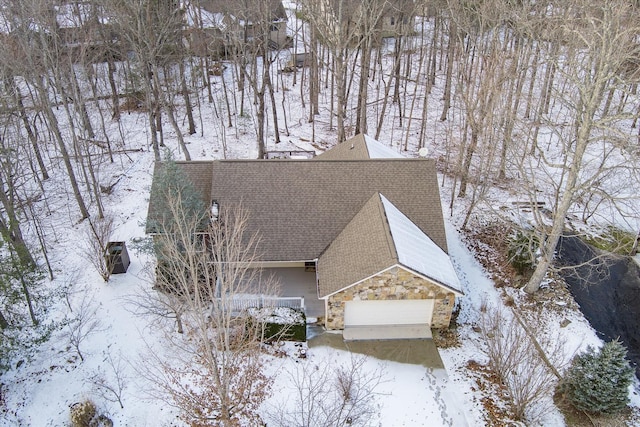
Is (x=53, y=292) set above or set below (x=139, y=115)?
below

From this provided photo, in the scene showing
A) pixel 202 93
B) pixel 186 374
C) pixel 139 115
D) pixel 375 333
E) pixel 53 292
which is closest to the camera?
pixel 186 374

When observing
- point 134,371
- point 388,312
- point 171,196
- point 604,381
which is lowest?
point 134,371

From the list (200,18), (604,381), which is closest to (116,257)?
(604,381)

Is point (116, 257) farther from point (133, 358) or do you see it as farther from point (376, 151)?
point (376, 151)

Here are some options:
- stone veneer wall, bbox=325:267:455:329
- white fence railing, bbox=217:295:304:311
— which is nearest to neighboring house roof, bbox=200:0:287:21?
white fence railing, bbox=217:295:304:311

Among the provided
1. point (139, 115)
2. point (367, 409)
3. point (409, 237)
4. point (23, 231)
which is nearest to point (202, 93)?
point (139, 115)

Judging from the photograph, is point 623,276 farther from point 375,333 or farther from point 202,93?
point 202,93

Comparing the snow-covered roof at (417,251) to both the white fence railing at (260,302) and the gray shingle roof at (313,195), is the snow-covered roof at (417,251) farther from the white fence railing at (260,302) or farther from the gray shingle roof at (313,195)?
the white fence railing at (260,302)
